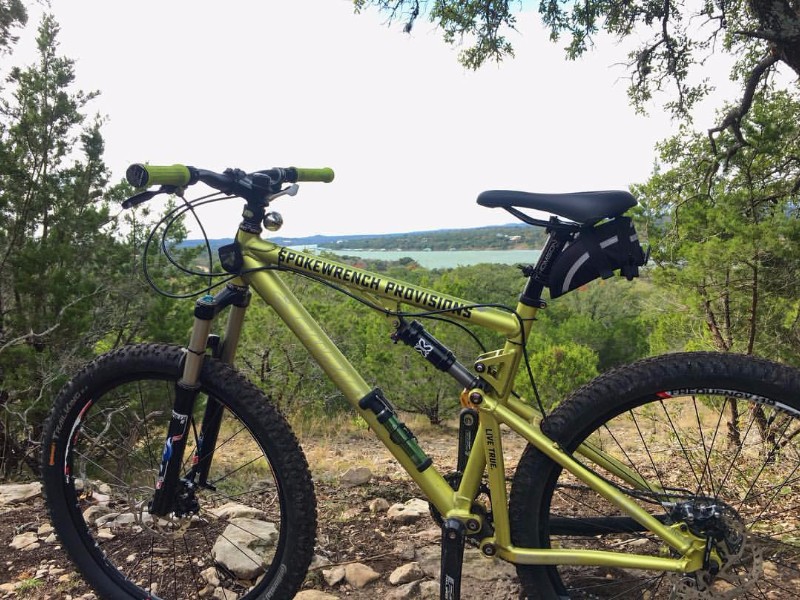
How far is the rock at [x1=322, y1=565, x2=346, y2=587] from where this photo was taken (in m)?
2.28

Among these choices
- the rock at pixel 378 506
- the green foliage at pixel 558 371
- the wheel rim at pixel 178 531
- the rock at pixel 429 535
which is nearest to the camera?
the wheel rim at pixel 178 531

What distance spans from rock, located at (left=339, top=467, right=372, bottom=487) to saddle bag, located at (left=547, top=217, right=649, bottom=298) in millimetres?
2499

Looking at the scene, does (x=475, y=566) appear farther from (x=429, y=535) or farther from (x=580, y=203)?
(x=580, y=203)

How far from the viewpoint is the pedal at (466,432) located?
172 centimetres

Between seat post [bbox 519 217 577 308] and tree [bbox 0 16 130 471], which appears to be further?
tree [bbox 0 16 130 471]

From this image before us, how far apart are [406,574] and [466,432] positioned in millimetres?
920

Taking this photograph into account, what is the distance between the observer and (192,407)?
195cm

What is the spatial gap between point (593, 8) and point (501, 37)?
119 centimetres

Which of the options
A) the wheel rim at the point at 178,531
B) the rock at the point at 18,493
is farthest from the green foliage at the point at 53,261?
the wheel rim at the point at 178,531

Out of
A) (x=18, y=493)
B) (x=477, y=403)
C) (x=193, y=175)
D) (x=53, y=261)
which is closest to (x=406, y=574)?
(x=477, y=403)

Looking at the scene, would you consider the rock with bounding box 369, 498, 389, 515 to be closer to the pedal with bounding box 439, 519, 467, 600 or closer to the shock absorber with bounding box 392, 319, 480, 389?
the pedal with bounding box 439, 519, 467, 600

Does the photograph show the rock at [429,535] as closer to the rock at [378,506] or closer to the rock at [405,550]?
the rock at [405,550]

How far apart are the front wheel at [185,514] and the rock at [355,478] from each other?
938 mm

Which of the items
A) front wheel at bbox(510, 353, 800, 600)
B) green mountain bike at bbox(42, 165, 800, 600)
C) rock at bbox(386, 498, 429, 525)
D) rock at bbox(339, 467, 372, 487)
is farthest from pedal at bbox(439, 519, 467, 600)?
rock at bbox(339, 467, 372, 487)
